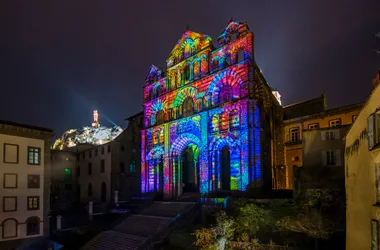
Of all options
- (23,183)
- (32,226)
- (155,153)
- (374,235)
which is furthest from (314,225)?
(23,183)

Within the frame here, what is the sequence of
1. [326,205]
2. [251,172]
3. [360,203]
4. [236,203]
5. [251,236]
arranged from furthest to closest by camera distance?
[251,172], [236,203], [251,236], [326,205], [360,203]

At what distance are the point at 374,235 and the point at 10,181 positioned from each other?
31.6 m

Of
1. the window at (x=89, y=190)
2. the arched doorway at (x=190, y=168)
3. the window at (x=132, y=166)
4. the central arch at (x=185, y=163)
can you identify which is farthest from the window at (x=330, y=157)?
the window at (x=89, y=190)

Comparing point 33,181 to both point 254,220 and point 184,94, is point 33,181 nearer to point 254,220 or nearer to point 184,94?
point 184,94

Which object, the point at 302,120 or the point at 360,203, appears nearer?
the point at 360,203

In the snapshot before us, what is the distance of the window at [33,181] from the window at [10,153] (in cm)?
229

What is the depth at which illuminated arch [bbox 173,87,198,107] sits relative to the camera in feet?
131

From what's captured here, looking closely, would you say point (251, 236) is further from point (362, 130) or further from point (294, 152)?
point (294, 152)

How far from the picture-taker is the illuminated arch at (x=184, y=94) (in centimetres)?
4006

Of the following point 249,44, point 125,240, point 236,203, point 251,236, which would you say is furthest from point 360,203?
point 249,44

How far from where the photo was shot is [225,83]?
37062 millimetres

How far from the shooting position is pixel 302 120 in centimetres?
3853

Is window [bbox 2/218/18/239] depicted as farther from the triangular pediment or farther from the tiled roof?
the triangular pediment

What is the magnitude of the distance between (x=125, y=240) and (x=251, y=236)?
38.4 feet
